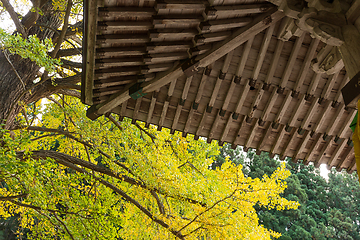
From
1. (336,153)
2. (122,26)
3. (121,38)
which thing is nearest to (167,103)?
(121,38)

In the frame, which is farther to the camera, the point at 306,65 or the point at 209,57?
the point at 306,65

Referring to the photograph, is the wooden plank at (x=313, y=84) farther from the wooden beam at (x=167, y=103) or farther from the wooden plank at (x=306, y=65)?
the wooden beam at (x=167, y=103)

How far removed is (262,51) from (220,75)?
0.49 meters

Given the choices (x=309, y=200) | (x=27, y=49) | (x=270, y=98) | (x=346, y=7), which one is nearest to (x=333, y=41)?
(x=346, y=7)

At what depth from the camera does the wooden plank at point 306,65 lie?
2.52 metres

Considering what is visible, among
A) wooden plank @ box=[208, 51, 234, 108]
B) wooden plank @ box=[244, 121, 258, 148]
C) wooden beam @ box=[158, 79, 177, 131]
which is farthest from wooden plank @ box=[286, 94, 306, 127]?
wooden beam @ box=[158, 79, 177, 131]

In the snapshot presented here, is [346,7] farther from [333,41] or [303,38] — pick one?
[303,38]

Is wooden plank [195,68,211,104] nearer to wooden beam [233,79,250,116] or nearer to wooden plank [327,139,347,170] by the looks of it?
wooden beam [233,79,250,116]

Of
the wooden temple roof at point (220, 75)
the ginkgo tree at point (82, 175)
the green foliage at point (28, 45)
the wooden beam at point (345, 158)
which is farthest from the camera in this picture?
the ginkgo tree at point (82, 175)

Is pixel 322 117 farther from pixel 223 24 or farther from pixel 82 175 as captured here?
pixel 82 175

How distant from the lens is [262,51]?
8.44ft

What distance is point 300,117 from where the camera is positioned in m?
2.95

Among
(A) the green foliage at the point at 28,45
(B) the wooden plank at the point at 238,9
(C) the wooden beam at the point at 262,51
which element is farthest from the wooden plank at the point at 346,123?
(A) the green foliage at the point at 28,45

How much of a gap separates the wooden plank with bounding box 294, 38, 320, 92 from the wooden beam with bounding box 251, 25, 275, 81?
42 cm
